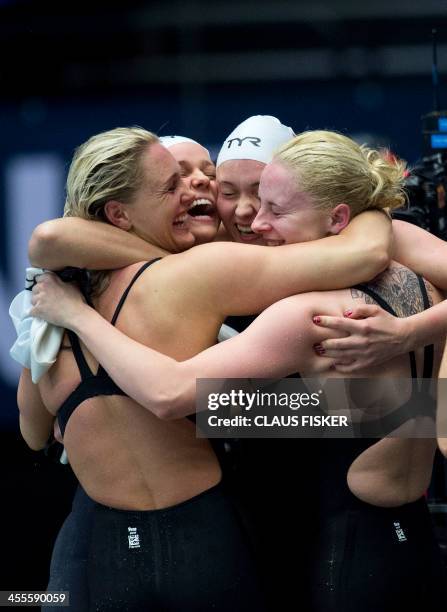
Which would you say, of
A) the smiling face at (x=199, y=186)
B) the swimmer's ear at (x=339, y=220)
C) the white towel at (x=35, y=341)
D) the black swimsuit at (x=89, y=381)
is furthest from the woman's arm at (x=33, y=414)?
the swimmer's ear at (x=339, y=220)

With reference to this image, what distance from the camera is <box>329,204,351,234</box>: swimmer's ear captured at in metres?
2.46

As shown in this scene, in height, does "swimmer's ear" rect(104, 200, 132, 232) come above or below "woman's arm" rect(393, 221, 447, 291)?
above

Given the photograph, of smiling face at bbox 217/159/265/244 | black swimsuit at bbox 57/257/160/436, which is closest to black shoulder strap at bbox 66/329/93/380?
black swimsuit at bbox 57/257/160/436

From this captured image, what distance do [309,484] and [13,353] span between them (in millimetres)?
804

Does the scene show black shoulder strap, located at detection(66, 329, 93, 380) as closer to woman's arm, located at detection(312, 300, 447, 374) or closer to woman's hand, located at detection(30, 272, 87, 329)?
woman's hand, located at detection(30, 272, 87, 329)

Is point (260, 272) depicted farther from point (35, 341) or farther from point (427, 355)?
point (35, 341)

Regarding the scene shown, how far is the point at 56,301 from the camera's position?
246 centimetres

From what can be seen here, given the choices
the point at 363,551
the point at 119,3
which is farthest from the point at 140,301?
the point at 119,3

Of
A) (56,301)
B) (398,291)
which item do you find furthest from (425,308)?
(56,301)

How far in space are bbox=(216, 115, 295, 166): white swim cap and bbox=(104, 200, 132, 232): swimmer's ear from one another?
68 cm

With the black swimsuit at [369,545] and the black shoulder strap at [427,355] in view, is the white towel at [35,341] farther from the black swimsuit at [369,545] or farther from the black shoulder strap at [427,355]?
the black shoulder strap at [427,355]

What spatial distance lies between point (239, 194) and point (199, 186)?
131 mm

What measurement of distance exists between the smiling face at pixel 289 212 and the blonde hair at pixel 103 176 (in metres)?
0.33

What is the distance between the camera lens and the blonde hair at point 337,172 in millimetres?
2434
